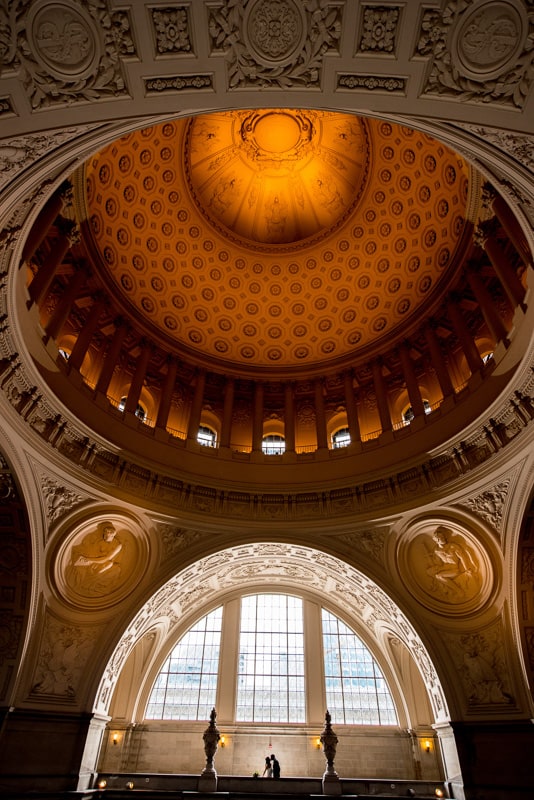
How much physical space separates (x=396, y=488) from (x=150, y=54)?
46.9 feet

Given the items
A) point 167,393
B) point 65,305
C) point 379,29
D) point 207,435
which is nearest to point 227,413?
point 207,435

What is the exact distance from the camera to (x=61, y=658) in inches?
591

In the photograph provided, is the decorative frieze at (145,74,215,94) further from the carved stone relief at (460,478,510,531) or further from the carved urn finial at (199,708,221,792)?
the carved urn finial at (199,708,221,792)

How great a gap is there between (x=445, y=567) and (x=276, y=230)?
17.7 metres

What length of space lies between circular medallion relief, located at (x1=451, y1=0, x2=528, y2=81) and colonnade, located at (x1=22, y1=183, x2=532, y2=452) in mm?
8658

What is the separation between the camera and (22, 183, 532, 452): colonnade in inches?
612

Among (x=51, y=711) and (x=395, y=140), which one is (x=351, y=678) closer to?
(x=51, y=711)

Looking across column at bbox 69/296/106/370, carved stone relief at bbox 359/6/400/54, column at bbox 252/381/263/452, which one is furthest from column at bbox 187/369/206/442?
carved stone relief at bbox 359/6/400/54

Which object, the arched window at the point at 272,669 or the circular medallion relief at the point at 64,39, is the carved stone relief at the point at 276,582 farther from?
the circular medallion relief at the point at 64,39

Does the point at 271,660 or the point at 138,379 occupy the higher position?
the point at 138,379

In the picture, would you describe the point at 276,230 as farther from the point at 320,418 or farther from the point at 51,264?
the point at 51,264

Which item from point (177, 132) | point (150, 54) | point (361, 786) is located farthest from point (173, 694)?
point (177, 132)

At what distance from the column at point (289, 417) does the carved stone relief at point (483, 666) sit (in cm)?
896

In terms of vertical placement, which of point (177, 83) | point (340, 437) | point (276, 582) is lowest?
point (177, 83)
